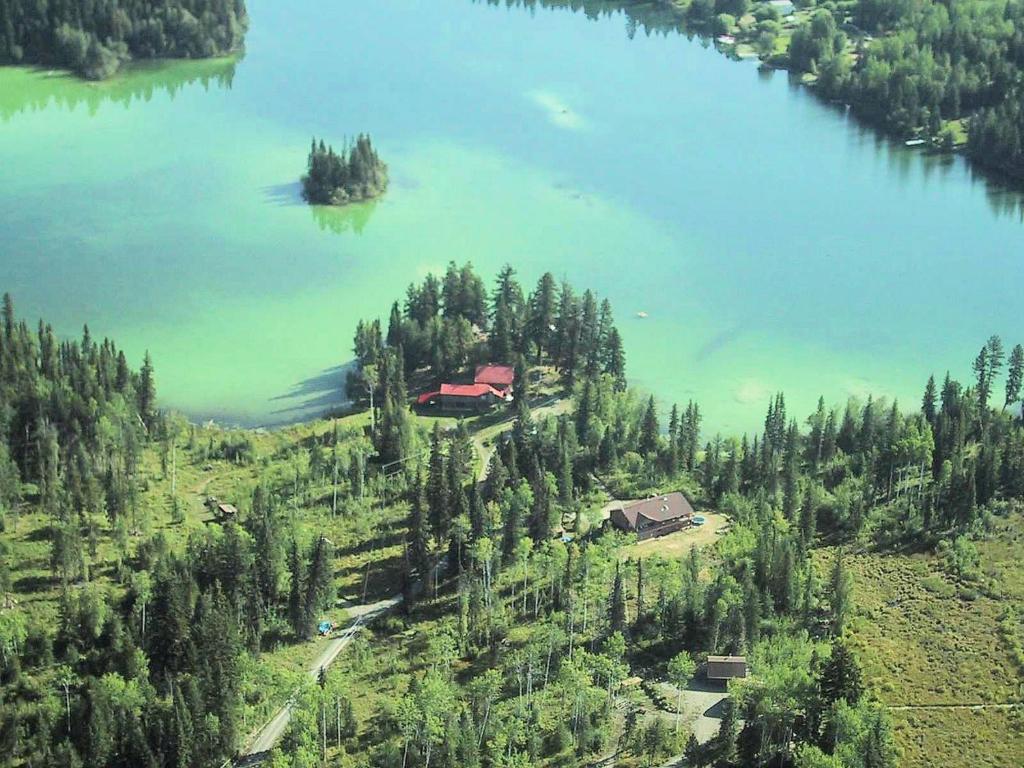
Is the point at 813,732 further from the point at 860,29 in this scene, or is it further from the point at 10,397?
the point at 860,29

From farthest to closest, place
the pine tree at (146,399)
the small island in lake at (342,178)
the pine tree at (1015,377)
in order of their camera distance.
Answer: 1. the small island in lake at (342,178)
2. the pine tree at (1015,377)
3. the pine tree at (146,399)

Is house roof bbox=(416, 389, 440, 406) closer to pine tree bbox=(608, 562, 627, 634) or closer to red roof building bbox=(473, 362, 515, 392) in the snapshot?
red roof building bbox=(473, 362, 515, 392)

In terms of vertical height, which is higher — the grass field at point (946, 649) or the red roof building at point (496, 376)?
the red roof building at point (496, 376)

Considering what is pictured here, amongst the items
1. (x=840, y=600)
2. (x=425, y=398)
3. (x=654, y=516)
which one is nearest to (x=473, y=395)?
(x=425, y=398)

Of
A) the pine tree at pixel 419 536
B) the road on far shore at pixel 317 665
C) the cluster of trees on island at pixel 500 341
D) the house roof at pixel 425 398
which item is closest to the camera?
the road on far shore at pixel 317 665

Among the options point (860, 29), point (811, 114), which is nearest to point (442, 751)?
point (811, 114)

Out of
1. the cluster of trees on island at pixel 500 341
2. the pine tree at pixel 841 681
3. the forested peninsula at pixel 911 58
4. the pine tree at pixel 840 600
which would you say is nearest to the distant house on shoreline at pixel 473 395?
the cluster of trees on island at pixel 500 341

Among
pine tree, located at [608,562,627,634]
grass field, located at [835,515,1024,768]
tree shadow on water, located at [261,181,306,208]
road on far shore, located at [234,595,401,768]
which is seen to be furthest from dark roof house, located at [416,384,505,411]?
tree shadow on water, located at [261,181,306,208]

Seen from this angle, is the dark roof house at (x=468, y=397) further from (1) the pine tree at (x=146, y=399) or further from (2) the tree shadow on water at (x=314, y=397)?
(1) the pine tree at (x=146, y=399)
